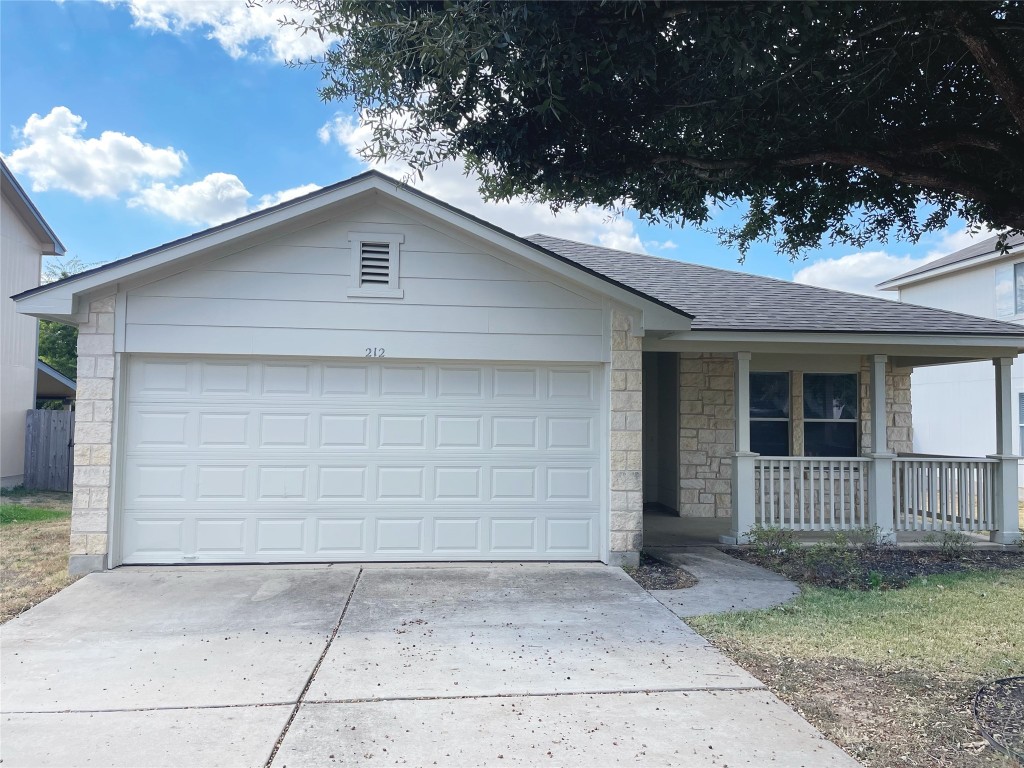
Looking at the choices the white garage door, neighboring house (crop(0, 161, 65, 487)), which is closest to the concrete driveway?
the white garage door

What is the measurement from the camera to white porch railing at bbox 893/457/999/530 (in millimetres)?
9758

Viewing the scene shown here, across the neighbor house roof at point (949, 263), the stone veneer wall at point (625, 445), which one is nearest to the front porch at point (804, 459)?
the stone veneer wall at point (625, 445)

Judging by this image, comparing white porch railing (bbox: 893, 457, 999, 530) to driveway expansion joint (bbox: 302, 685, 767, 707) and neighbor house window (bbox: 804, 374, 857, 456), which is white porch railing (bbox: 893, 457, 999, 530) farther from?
driveway expansion joint (bbox: 302, 685, 767, 707)

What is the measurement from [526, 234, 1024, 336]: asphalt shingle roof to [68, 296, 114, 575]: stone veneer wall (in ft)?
20.7

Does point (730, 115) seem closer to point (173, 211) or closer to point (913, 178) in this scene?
point (913, 178)

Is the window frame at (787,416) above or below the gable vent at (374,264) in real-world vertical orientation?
below

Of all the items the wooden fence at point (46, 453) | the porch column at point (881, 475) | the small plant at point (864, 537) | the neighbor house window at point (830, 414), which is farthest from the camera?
the wooden fence at point (46, 453)

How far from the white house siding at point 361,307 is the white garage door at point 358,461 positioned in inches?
11.9

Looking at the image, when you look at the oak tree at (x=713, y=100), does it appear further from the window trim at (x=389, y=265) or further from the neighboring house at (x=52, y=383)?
the neighboring house at (x=52, y=383)

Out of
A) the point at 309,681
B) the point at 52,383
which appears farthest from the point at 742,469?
the point at 52,383

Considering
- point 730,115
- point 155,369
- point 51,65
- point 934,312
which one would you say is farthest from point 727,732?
point 51,65

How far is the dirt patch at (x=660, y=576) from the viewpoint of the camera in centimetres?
733

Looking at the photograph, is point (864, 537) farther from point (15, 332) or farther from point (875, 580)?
point (15, 332)

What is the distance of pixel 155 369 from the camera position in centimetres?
784
